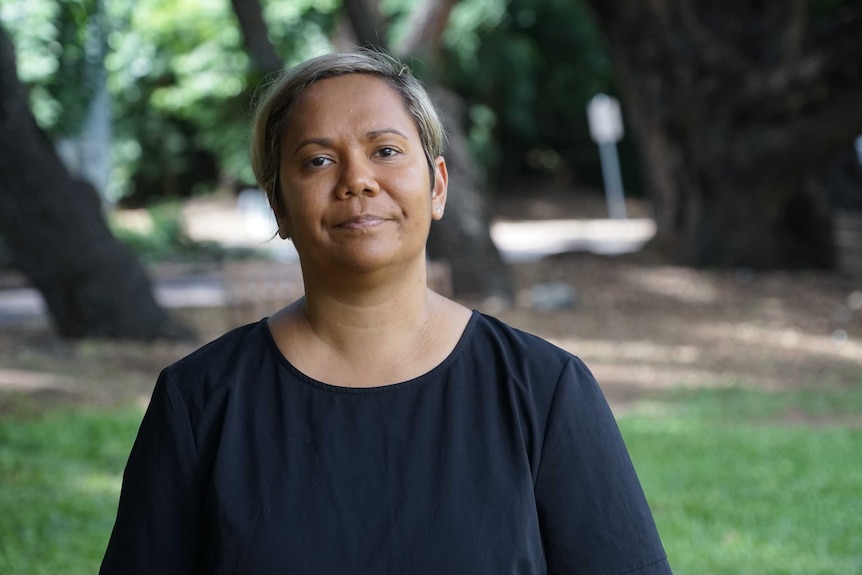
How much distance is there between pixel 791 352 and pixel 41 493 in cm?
751

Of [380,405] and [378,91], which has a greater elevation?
[378,91]

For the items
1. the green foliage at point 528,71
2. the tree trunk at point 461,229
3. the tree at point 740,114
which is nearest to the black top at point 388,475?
the tree trunk at point 461,229

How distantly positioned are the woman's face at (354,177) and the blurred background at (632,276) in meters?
0.35

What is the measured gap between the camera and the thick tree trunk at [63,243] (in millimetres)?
9516

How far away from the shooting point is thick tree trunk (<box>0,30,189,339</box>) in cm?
952

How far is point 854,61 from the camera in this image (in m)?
13.5

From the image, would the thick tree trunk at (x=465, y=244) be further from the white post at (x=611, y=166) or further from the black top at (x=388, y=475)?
the white post at (x=611, y=166)

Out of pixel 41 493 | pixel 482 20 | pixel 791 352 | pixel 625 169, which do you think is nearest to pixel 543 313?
pixel 791 352

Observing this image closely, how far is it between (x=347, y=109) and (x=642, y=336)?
33.9 feet

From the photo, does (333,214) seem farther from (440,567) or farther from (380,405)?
(440,567)

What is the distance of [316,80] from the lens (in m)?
1.90

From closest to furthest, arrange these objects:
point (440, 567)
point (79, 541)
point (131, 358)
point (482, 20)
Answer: point (440, 567) → point (79, 541) → point (131, 358) → point (482, 20)

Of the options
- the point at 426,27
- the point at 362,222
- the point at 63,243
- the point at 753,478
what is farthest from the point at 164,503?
the point at 426,27

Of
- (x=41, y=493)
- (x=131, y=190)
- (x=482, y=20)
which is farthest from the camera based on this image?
(x=131, y=190)
